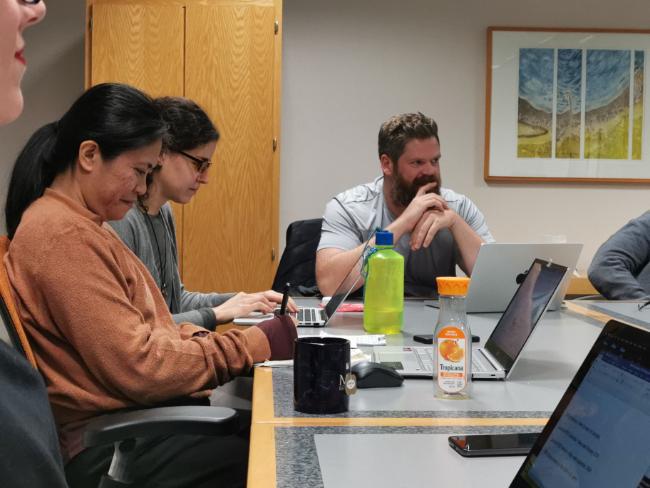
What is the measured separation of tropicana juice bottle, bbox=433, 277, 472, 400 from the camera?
1.36 m

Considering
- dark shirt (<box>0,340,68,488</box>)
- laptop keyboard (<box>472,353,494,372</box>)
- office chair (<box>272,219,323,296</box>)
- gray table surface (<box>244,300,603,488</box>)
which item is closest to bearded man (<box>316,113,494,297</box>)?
office chair (<box>272,219,323,296</box>)

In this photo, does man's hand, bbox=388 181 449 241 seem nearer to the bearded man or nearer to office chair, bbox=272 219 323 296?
the bearded man

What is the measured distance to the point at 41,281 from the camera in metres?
1.47

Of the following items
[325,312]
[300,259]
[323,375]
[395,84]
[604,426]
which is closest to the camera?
[604,426]

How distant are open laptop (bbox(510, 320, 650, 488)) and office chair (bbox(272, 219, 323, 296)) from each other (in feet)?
7.57

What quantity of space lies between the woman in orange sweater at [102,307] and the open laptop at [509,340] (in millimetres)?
262

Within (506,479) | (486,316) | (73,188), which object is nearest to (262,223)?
(486,316)

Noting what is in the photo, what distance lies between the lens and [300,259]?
3.15 metres

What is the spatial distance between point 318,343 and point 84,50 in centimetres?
341

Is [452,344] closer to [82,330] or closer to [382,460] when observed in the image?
[382,460]

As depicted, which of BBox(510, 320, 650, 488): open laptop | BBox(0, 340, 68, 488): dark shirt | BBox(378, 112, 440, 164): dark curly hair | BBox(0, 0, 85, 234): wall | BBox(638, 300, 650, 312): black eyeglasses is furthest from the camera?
BBox(0, 0, 85, 234): wall

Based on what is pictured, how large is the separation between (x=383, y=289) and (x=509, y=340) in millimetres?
565

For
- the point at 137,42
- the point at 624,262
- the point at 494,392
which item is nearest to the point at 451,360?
the point at 494,392

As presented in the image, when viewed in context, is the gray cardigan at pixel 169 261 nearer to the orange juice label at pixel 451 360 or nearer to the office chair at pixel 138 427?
the office chair at pixel 138 427
